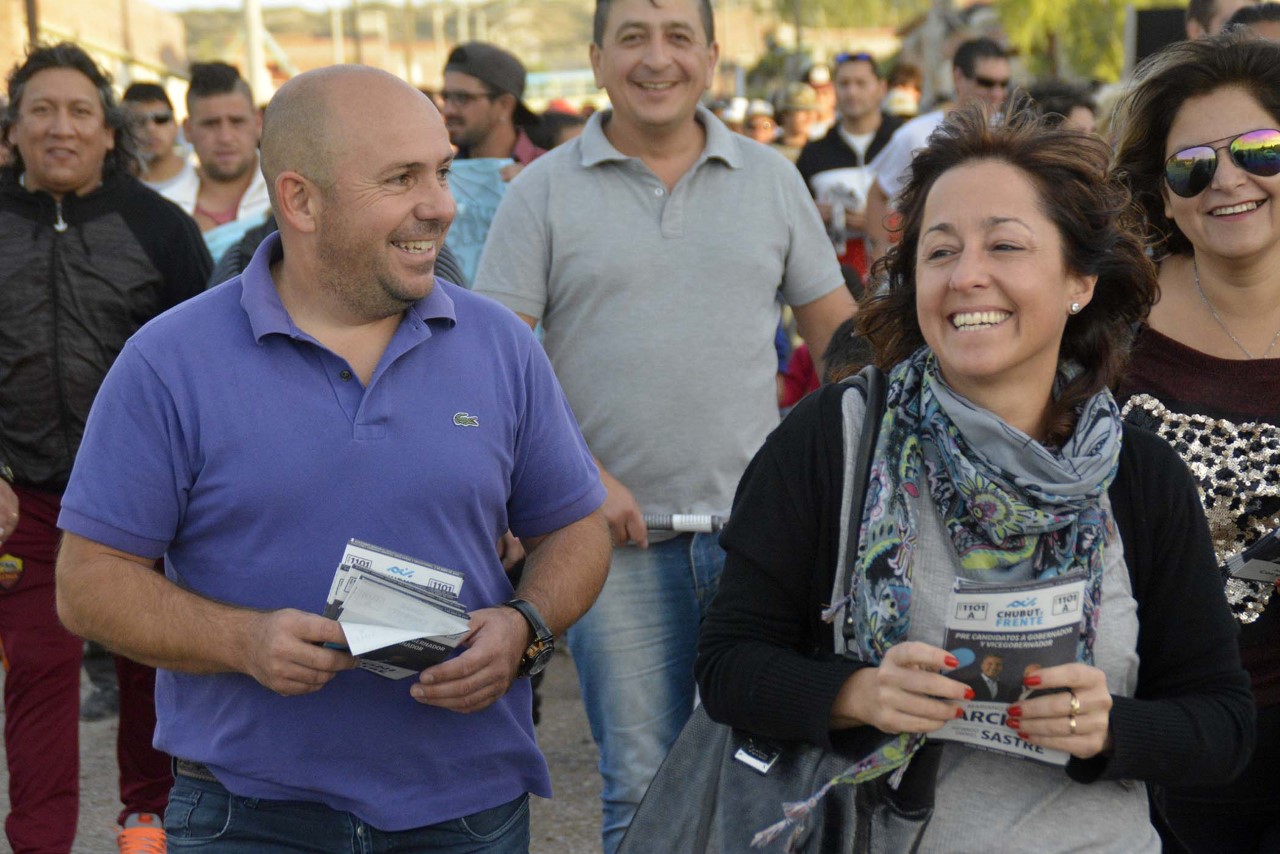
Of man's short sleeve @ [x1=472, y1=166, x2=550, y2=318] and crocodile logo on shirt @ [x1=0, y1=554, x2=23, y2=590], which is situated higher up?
man's short sleeve @ [x1=472, y1=166, x2=550, y2=318]

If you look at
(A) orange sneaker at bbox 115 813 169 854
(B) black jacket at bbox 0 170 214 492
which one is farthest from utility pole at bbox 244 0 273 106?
(A) orange sneaker at bbox 115 813 169 854

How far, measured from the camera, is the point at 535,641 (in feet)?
10.2

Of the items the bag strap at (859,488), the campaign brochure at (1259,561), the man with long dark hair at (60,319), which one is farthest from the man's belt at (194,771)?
the man with long dark hair at (60,319)

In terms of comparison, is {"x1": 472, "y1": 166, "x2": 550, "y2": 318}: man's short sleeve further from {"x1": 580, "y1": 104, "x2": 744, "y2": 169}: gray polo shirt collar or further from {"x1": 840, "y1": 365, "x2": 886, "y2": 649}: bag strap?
{"x1": 840, "y1": 365, "x2": 886, "y2": 649}: bag strap

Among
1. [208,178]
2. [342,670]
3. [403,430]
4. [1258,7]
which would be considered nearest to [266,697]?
[342,670]

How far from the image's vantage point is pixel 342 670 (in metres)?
2.93

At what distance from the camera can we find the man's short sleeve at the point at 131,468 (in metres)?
2.91

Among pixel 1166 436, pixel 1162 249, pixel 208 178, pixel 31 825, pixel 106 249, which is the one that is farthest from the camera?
pixel 208 178

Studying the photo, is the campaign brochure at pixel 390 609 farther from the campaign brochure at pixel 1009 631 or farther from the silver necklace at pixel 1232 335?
the silver necklace at pixel 1232 335

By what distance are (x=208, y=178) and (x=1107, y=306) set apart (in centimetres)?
649

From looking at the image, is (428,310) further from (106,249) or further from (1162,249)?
(106,249)

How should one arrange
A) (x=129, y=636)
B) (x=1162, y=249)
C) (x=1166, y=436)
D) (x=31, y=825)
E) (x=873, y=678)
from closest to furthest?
(x=873, y=678)
(x=129, y=636)
(x=1166, y=436)
(x=1162, y=249)
(x=31, y=825)

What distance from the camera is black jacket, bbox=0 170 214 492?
5.52 m

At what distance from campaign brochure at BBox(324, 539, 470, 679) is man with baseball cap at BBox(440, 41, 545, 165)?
5.29 m
